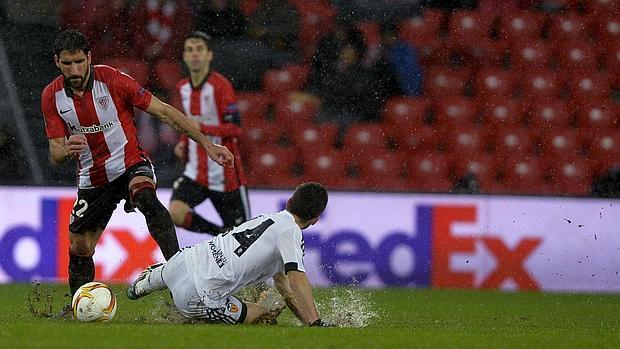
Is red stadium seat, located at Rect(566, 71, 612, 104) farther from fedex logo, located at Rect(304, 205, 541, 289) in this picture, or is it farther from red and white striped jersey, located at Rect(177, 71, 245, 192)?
red and white striped jersey, located at Rect(177, 71, 245, 192)

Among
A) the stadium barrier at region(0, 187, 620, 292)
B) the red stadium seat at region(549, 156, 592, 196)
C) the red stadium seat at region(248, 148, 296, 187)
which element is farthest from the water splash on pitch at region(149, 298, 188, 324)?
the red stadium seat at region(549, 156, 592, 196)

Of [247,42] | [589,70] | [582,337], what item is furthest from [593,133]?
[582,337]

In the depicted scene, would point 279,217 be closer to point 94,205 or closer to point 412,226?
point 94,205

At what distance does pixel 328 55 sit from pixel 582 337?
6.54 meters

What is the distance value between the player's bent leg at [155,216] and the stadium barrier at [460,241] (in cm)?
347

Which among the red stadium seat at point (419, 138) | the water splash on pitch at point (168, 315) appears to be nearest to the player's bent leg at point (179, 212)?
the water splash on pitch at point (168, 315)

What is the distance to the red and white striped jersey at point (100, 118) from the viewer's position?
7738mm

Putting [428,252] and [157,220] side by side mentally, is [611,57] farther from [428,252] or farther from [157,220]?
[157,220]

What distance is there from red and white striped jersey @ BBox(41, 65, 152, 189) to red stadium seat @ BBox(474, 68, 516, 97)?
6.16 m

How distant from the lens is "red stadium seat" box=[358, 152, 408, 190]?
40.4ft

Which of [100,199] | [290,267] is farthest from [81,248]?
[290,267]

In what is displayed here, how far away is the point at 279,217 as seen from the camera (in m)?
6.89

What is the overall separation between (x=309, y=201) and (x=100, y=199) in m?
1.72

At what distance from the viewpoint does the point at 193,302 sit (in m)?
6.96
